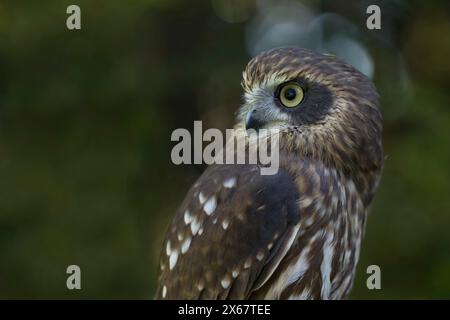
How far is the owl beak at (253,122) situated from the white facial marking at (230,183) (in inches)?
13.1

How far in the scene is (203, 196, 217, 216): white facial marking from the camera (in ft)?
A: 10.7

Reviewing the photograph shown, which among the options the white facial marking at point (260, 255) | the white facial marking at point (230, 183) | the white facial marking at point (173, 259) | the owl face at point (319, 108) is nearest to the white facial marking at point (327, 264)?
the white facial marking at point (260, 255)

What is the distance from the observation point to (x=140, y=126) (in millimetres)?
6629

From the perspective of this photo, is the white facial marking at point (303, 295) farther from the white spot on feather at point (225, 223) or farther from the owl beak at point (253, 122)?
the owl beak at point (253, 122)

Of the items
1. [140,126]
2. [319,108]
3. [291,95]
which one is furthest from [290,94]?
[140,126]

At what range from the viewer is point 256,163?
334 centimetres

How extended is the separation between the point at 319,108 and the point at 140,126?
363 centimetres

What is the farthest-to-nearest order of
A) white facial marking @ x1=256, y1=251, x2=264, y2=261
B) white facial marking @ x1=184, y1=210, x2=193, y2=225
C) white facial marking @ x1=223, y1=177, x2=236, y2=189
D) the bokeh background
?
the bokeh background → white facial marking @ x1=184, y1=210, x2=193, y2=225 → white facial marking @ x1=223, y1=177, x2=236, y2=189 → white facial marking @ x1=256, y1=251, x2=264, y2=261

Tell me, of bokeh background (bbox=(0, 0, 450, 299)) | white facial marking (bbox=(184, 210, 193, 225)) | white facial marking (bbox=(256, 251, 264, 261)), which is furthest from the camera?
bokeh background (bbox=(0, 0, 450, 299))

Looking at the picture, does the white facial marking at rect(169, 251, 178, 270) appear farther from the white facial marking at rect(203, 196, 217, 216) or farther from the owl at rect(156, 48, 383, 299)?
the white facial marking at rect(203, 196, 217, 216)

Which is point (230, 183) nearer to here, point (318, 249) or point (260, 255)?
point (260, 255)

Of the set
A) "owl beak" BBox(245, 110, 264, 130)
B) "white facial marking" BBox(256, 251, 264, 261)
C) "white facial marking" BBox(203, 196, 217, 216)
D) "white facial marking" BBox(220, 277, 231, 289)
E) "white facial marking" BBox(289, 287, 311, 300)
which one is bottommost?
"white facial marking" BBox(289, 287, 311, 300)

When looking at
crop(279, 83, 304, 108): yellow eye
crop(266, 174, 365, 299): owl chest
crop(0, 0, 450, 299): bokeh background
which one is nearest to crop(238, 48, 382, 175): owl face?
crop(279, 83, 304, 108): yellow eye

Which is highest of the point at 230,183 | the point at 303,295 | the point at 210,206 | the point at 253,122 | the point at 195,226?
the point at 253,122
